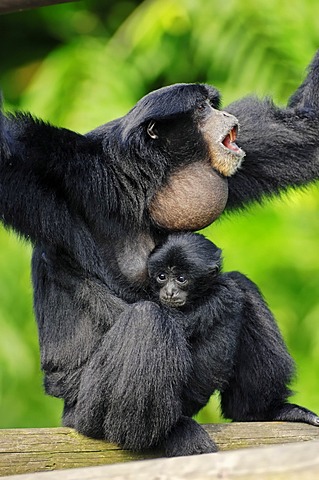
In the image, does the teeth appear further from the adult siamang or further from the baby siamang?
the adult siamang

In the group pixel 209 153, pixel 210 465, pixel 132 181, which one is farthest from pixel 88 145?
pixel 210 465

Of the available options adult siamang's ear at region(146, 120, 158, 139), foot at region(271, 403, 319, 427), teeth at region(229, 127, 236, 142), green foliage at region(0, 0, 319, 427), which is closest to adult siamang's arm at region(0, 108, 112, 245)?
adult siamang's ear at region(146, 120, 158, 139)

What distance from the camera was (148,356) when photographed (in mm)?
4758

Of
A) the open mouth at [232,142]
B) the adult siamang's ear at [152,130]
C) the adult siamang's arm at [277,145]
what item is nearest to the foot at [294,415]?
the adult siamang's arm at [277,145]

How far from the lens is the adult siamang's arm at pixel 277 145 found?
592cm

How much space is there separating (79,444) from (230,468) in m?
2.09

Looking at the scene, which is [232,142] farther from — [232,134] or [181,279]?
[181,279]

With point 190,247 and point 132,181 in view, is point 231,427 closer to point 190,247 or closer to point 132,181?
point 190,247

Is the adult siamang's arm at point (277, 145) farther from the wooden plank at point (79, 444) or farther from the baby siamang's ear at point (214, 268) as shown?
the wooden plank at point (79, 444)

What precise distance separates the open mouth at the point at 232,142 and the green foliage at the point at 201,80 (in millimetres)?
4173

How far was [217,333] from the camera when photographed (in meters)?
5.18

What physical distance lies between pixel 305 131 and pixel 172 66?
200 inches

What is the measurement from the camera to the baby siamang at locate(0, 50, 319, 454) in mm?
4801

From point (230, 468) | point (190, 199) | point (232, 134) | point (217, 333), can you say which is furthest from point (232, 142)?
point (230, 468)
